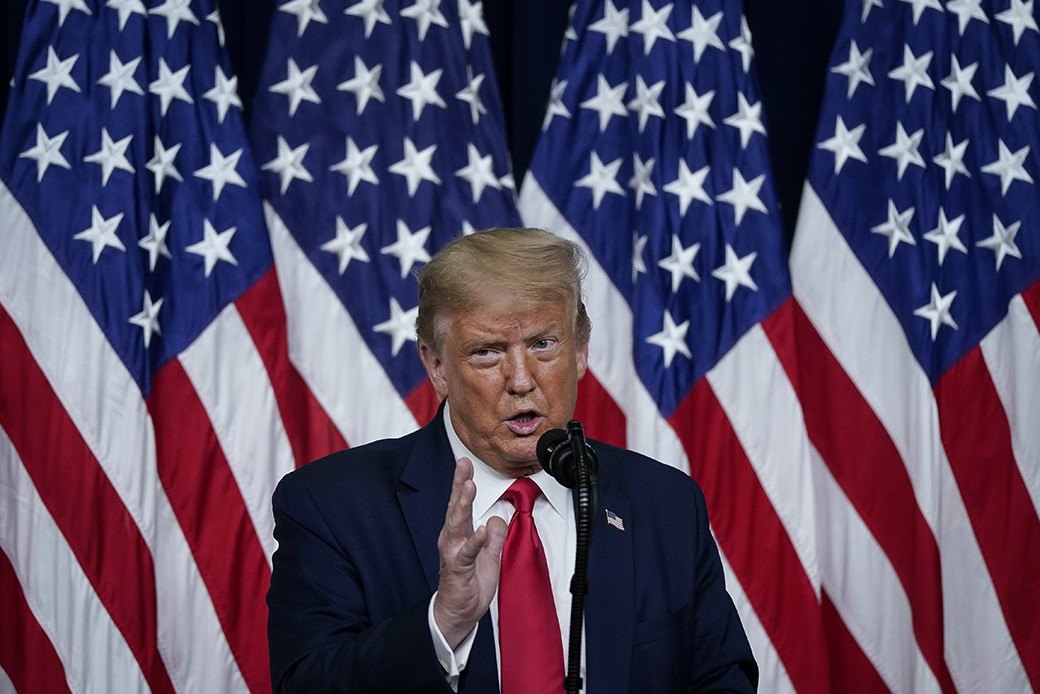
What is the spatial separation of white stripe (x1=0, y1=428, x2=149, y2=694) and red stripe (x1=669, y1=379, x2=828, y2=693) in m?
1.85

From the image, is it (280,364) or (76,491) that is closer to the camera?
(76,491)

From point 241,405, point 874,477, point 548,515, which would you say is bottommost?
point 874,477

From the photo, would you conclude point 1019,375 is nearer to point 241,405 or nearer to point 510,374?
point 510,374

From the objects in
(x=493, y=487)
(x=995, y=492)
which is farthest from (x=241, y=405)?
(x=995, y=492)

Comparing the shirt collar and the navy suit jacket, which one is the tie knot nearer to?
the shirt collar

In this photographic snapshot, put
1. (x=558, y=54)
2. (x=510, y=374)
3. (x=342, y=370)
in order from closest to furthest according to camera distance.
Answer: (x=510, y=374) → (x=342, y=370) → (x=558, y=54)

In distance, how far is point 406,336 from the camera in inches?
132

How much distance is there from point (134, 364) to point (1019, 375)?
2.83 meters

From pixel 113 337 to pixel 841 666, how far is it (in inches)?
100

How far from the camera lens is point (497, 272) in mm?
1893

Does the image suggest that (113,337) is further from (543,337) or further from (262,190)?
(543,337)

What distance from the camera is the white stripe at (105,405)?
10.1 feet

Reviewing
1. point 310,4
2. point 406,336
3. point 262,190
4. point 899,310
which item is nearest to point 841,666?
point 899,310

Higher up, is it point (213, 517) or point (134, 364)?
point (134, 364)
